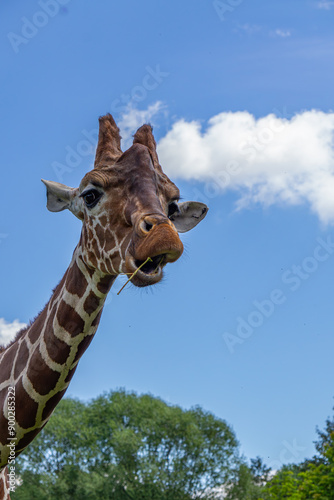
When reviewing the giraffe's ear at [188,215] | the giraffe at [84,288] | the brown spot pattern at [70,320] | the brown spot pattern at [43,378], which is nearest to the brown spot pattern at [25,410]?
the giraffe at [84,288]

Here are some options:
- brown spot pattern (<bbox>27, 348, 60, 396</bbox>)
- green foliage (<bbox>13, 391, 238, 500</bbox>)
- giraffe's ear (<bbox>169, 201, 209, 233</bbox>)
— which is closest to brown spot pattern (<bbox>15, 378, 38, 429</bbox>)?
brown spot pattern (<bbox>27, 348, 60, 396</bbox>)

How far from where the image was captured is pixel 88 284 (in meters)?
5.38

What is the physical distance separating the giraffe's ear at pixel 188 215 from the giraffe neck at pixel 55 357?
1301mm

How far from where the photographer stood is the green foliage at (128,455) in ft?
156

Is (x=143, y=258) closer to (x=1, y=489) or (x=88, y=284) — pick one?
(x=88, y=284)

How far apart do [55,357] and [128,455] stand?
46448 millimetres

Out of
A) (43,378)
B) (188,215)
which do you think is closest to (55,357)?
(43,378)

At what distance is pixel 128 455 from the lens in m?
49.0

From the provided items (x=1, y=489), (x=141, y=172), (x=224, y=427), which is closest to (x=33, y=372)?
(x=1, y=489)

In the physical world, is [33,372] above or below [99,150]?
below

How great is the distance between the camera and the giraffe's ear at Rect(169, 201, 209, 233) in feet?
21.0

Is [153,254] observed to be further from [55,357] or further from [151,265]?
[55,357]

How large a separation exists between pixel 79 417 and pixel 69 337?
49056 millimetres

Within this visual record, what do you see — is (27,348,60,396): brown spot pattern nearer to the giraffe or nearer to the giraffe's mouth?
the giraffe
